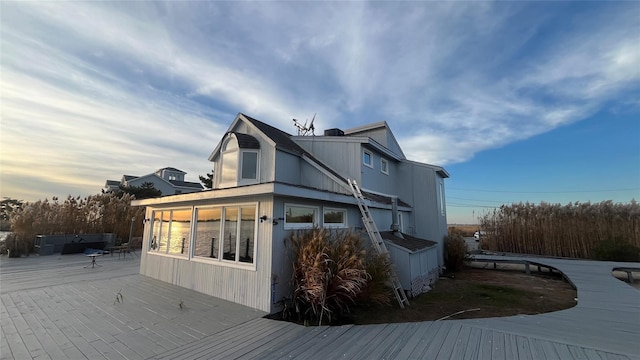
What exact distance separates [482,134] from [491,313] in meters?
11.8

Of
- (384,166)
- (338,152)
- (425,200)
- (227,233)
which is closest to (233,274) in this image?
(227,233)

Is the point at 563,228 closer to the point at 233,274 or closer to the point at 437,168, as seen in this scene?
the point at 437,168

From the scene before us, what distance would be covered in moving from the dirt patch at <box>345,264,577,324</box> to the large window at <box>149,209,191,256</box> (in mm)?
5564

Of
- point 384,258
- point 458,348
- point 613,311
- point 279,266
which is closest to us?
point 458,348

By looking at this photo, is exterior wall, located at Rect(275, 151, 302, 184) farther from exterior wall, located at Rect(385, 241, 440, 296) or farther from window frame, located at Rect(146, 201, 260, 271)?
exterior wall, located at Rect(385, 241, 440, 296)

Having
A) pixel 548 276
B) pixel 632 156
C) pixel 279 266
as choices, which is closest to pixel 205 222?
pixel 279 266

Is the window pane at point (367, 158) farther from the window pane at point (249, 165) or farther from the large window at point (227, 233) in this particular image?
the large window at point (227, 233)

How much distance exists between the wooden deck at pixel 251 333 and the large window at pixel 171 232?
1.63 metres

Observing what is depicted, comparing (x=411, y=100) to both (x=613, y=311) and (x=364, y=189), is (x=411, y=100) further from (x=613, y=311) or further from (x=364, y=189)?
(x=613, y=311)

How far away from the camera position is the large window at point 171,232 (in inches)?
299

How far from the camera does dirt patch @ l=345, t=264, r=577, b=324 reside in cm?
533

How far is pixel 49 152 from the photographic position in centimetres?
1115

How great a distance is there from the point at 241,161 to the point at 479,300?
9.18 meters

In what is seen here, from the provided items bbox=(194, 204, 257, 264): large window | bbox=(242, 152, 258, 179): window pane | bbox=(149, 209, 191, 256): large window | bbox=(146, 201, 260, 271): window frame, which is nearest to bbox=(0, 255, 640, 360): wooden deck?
bbox=(146, 201, 260, 271): window frame
